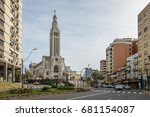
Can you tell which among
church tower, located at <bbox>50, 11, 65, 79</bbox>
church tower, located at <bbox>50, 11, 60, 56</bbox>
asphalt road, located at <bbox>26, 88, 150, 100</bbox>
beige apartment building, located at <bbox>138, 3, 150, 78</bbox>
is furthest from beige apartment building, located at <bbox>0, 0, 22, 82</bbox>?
church tower, located at <bbox>50, 11, 65, 79</bbox>

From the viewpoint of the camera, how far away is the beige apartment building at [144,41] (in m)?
116

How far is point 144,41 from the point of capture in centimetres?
12212

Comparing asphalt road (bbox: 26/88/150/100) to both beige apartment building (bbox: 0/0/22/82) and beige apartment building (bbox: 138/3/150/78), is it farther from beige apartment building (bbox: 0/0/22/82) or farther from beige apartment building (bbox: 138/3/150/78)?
beige apartment building (bbox: 138/3/150/78)

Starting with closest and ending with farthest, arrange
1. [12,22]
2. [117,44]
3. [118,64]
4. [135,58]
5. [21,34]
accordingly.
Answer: [12,22]
[21,34]
[135,58]
[117,44]
[118,64]

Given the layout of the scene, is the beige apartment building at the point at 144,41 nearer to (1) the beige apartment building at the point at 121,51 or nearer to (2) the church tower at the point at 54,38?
(1) the beige apartment building at the point at 121,51

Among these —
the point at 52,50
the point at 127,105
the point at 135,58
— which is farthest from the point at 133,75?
the point at 127,105

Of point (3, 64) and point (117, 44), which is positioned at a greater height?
point (117, 44)

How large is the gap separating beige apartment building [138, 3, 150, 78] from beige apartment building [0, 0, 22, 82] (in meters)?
40.8

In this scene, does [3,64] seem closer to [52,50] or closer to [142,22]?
[142,22]

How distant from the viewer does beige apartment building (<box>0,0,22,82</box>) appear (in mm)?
79375

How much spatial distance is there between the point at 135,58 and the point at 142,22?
21.5m

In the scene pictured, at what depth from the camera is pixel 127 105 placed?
8234 millimetres

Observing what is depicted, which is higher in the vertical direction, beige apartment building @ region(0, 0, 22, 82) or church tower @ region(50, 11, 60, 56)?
church tower @ region(50, 11, 60, 56)

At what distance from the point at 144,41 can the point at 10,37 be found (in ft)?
172
